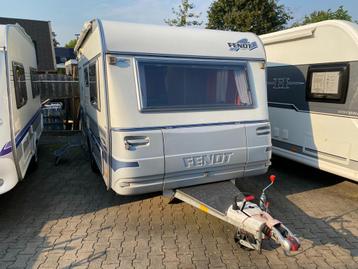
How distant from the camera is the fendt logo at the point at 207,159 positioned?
3.91 metres

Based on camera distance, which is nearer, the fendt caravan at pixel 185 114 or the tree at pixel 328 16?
Result: the fendt caravan at pixel 185 114

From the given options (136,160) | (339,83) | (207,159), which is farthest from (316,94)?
(136,160)

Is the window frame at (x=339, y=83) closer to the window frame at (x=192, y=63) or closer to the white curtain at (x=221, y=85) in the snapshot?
the window frame at (x=192, y=63)

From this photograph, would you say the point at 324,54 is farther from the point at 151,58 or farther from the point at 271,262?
the point at 271,262

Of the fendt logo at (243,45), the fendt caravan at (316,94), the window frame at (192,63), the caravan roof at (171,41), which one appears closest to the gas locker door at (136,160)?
the window frame at (192,63)

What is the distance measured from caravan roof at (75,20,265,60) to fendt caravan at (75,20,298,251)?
1 centimetres

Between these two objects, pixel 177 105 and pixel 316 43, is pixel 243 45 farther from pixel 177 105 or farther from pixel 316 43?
pixel 316 43

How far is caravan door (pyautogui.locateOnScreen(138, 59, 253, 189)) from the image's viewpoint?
3842 millimetres

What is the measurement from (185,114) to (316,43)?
2830 millimetres

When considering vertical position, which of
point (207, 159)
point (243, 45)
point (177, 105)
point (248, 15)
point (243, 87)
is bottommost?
point (207, 159)

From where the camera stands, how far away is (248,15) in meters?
17.5

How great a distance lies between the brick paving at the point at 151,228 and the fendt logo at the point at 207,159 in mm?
860

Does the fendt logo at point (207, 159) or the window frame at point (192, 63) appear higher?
the window frame at point (192, 63)

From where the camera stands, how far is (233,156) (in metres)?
4.14
